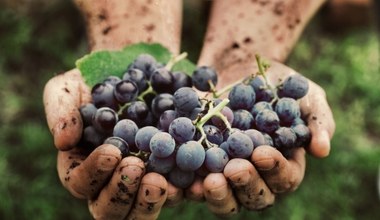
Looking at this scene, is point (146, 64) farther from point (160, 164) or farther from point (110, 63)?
point (160, 164)

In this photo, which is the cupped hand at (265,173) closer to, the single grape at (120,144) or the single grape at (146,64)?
the single grape at (120,144)

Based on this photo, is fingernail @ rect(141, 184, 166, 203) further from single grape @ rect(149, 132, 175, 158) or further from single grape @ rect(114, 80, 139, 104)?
single grape @ rect(114, 80, 139, 104)

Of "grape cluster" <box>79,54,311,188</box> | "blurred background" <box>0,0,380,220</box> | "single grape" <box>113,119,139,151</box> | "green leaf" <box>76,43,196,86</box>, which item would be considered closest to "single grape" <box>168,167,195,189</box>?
"grape cluster" <box>79,54,311,188</box>

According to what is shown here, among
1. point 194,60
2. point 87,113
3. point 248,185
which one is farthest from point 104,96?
point 194,60

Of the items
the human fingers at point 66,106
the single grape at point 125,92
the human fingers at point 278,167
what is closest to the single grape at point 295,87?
the human fingers at point 278,167

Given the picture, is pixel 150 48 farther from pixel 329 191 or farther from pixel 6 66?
pixel 6 66
